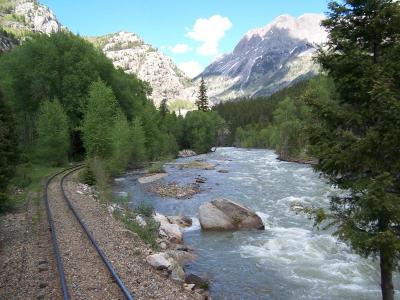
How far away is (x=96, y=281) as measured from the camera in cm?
1189

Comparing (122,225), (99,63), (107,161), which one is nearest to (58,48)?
(99,63)

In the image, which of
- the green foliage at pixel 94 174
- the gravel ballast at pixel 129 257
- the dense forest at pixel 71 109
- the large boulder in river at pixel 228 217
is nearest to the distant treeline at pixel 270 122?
the large boulder in river at pixel 228 217

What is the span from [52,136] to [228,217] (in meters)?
31.3

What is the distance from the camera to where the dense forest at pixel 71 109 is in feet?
Answer: 152

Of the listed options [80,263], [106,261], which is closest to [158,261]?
[106,261]

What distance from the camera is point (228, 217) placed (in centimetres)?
2450

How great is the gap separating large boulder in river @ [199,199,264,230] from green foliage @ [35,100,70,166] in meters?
29.7

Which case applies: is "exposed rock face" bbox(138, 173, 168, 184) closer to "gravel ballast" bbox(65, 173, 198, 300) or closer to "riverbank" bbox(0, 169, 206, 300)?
"gravel ballast" bbox(65, 173, 198, 300)

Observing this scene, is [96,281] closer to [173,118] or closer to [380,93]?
[380,93]

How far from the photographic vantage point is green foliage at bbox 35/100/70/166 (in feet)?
157

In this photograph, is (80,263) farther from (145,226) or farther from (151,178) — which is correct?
(151,178)

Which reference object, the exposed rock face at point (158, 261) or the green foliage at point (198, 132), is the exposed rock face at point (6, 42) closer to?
the green foliage at point (198, 132)

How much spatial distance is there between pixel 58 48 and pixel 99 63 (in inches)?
269

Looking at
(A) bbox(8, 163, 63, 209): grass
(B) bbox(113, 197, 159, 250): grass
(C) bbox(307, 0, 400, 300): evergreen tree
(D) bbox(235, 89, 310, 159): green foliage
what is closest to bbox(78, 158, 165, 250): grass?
(B) bbox(113, 197, 159, 250): grass
